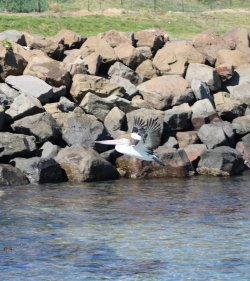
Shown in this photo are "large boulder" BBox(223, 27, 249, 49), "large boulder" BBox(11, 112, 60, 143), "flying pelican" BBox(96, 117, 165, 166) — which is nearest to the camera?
"flying pelican" BBox(96, 117, 165, 166)

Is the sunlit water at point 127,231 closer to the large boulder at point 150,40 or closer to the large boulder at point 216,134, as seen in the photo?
the large boulder at point 216,134

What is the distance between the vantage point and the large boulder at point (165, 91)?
27469 mm

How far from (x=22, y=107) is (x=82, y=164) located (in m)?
2.94

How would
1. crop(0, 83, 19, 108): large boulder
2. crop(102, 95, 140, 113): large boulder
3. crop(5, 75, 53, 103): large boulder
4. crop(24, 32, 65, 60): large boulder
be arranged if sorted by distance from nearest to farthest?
crop(0, 83, 19, 108): large boulder → crop(5, 75, 53, 103): large boulder → crop(102, 95, 140, 113): large boulder → crop(24, 32, 65, 60): large boulder

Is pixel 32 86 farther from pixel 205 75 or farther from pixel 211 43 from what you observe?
pixel 211 43

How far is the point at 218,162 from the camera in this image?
24.7m

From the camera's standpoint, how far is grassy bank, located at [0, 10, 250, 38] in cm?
4209

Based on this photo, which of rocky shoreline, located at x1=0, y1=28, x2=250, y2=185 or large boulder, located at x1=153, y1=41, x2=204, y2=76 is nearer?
rocky shoreline, located at x1=0, y1=28, x2=250, y2=185

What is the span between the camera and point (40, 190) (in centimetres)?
2188

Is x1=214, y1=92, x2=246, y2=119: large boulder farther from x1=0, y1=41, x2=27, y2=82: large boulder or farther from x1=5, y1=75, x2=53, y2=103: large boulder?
x1=0, y1=41, x2=27, y2=82: large boulder

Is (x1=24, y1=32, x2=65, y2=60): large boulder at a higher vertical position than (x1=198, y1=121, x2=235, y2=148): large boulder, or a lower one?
higher

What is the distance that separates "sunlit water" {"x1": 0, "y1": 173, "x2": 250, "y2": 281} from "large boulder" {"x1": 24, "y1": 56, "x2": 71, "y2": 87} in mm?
4957

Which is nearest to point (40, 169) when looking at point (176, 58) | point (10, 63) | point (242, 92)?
point (10, 63)

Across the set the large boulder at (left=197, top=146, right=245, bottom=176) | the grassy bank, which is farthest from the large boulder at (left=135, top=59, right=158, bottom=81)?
the grassy bank
